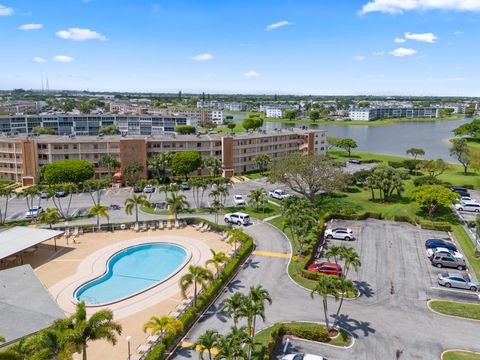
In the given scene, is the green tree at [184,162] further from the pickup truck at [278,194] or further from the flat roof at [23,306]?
the flat roof at [23,306]

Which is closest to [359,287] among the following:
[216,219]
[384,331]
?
[384,331]

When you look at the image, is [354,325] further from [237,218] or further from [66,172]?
[66,172]

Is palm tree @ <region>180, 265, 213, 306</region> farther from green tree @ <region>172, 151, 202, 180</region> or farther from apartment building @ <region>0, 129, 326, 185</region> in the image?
apartment building @ <region>0, 129, 326, 185</region>

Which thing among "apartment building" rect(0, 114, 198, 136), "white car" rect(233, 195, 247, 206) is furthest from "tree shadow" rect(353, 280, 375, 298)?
"apartment building" rect(0, 114, 198, 136)

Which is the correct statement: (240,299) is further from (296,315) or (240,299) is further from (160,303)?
(160,303)

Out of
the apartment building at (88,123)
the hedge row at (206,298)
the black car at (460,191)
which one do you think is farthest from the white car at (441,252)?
the apartment building at (88,123)

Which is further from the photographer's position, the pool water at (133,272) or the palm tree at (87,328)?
the pool water at (133,272)
